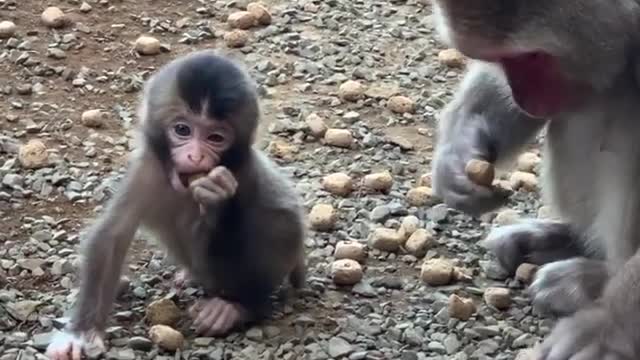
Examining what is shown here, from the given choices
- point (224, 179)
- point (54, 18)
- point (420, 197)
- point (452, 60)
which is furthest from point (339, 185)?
point (54, 18)

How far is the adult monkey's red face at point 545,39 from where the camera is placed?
299 centimetres

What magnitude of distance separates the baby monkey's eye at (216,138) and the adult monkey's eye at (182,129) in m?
0.05

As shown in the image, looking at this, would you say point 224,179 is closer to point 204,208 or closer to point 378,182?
point 204,208

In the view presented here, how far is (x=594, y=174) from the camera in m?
3.45

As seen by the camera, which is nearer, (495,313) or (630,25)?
(630,25)

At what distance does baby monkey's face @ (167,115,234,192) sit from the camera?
131 inches

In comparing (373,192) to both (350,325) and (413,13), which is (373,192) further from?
(413,13)

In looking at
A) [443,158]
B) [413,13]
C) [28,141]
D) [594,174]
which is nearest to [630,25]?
[594,174]

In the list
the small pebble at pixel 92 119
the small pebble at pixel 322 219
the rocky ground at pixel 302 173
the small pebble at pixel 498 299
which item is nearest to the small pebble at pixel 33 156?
the rocky ground at pixel 302 173

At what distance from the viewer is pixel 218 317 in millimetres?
3477

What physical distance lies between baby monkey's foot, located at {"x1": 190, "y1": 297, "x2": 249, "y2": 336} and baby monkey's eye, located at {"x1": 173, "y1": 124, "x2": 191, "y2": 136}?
438 mm

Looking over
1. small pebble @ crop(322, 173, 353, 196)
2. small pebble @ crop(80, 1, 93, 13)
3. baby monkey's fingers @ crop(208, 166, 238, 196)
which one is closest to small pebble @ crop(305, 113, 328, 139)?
small pebble @ crop(322, 173, 353, 196)

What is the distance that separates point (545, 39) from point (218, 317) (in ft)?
3.50

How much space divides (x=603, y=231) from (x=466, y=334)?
43 cm
